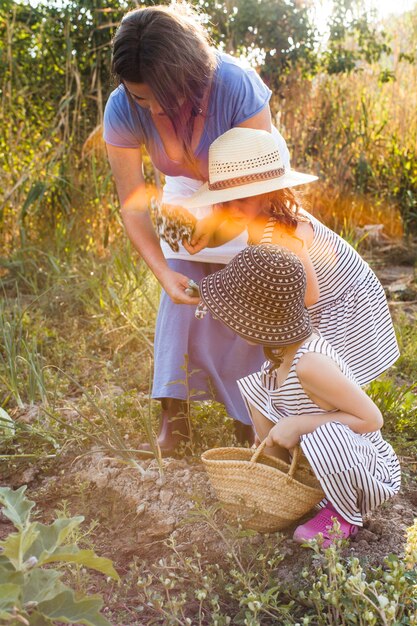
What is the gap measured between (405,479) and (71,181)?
302 centimetres

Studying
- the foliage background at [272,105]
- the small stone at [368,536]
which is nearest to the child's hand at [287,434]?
the small stone at [368,536]

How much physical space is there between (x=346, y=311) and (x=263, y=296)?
1.74 feet

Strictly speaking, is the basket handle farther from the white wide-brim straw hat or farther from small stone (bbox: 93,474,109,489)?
the white wide-brim straw hat

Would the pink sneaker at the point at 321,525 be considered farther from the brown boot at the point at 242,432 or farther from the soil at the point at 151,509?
the brown boot at the point at 242,432

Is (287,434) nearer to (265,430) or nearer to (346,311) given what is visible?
(265,430)

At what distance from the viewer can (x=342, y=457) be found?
1.99m

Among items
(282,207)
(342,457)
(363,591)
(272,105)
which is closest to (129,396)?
(282,207)

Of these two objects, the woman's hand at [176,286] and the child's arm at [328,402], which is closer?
the child's arm at [328,402]

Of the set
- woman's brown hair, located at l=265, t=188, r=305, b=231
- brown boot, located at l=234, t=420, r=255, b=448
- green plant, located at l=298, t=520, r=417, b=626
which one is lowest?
brown boot, located at l=234, t=420, r=255, b=448

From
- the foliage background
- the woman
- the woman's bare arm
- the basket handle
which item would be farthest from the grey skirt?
the foliage background

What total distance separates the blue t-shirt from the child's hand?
873 millimetres

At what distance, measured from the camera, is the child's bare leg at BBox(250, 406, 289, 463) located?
2.31 metres

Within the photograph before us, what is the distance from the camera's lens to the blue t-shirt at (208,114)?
2.40 meters

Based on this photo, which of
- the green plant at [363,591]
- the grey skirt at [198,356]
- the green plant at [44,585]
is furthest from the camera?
the grey skirt at [198,356]
